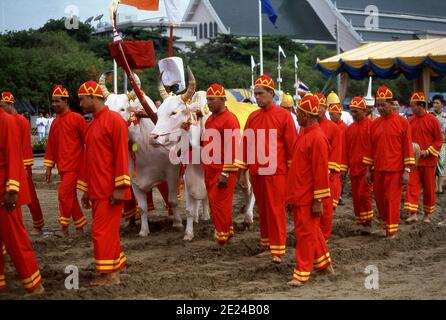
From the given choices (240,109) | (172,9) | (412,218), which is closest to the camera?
(412,218)

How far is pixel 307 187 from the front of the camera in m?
7.88

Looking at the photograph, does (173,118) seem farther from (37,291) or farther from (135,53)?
(37,291)

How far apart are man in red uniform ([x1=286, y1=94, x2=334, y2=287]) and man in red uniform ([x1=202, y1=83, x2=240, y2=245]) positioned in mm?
1676

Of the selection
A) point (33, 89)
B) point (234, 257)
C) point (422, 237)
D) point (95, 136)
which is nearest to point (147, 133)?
point (234, 257)

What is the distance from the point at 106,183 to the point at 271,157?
2.16 m

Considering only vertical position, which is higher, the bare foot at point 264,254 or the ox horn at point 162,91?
the ox horn at point 162,91

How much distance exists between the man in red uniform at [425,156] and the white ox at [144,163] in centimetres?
366

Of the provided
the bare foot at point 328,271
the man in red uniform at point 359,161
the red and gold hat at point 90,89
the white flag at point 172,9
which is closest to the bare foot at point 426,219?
the man in red uniform at point 359,161

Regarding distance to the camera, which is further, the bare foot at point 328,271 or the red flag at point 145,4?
the red flag at point 145,4

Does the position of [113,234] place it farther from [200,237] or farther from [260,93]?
[200,237]

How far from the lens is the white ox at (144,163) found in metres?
11.0

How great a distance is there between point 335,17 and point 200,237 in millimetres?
42238

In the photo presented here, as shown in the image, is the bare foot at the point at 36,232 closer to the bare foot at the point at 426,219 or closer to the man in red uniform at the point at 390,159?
the man in red uniform at the point at 390,159

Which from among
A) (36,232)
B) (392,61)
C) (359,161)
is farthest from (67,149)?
(392,61)
